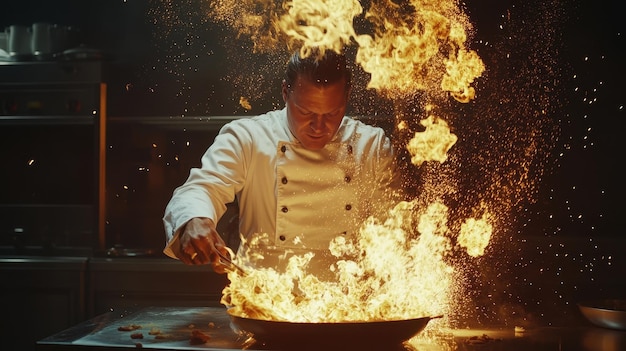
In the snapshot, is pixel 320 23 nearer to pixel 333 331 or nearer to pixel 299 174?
pixel 299 174

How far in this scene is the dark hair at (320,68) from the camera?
2955mm

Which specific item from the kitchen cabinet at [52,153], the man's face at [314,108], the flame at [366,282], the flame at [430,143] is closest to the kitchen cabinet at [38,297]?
the kitchen cabinet at [52,153]

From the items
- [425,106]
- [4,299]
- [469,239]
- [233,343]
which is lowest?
[4,299]

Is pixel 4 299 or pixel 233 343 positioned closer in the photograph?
pixel 233 343

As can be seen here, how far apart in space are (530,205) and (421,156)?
1.46 metres

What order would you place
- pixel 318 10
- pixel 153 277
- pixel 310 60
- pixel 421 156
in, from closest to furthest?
pixel 310 60, pixel 318 10, pixel 421 156, pixel 153 277

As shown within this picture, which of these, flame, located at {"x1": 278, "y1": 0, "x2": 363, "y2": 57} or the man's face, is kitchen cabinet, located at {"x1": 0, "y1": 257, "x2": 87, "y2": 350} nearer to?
the man's face

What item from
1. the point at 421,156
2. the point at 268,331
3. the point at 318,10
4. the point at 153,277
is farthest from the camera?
the point at 153,277

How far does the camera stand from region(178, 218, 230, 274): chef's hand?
242 cm

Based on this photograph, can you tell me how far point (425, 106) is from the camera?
4574 mm

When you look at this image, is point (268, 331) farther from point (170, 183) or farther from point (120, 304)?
point (170, 183)

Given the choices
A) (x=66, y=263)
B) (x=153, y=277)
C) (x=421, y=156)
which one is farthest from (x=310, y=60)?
(x=66, y=263)

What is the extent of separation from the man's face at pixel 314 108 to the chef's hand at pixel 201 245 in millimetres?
722

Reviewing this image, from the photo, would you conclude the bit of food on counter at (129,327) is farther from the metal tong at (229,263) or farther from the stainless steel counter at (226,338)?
the metal tong at (229,263)
